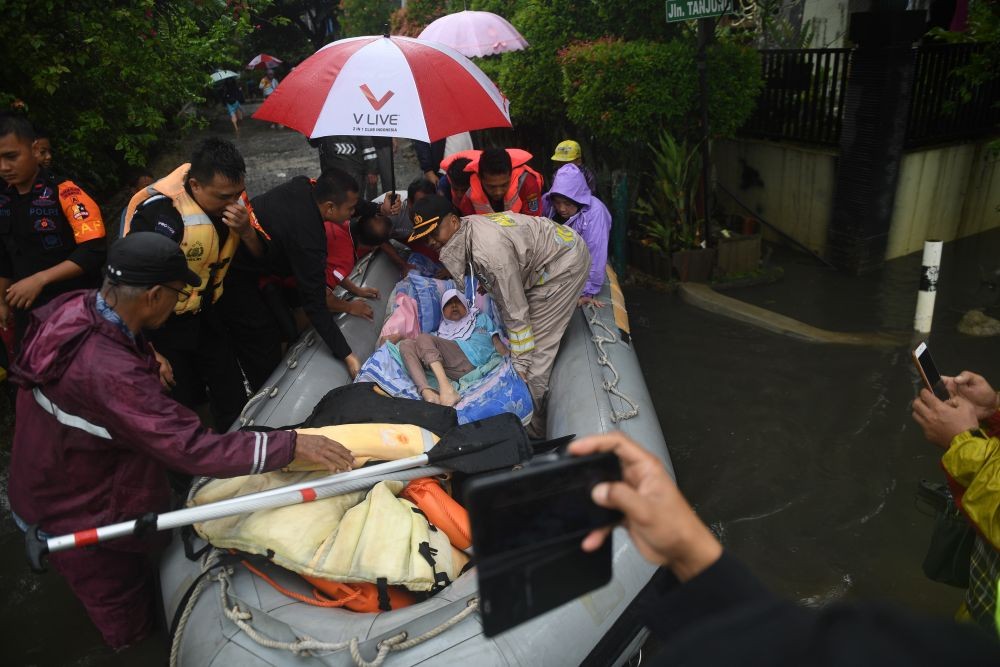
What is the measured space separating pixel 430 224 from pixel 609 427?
1.30m

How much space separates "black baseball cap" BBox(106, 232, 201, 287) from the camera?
6.72 feet

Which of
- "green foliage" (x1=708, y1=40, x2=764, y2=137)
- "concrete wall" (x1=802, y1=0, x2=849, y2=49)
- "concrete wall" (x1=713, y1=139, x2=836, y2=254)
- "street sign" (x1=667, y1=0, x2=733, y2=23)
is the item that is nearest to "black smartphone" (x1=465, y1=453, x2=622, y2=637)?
"street sign" (x1=667, y1=0, x2=733, y2=23)

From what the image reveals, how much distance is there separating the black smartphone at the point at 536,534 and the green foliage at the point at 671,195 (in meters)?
5.48

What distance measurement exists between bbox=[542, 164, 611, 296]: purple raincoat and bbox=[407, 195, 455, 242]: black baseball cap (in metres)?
1.24

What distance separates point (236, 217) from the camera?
3023 mm

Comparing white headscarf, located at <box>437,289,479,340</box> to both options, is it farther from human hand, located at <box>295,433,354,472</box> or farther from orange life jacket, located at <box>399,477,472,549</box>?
human hand, located at <box>295,433,354,472</box>

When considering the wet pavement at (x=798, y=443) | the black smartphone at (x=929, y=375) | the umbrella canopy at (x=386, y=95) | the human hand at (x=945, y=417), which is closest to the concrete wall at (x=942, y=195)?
the wet pavement at (x=798, y=443)

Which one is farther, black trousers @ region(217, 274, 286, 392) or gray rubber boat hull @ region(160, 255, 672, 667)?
black trousers @ region(217, 274, 286, 392)

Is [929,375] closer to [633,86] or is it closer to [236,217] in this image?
[236,217]

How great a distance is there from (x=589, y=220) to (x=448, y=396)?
1724mm

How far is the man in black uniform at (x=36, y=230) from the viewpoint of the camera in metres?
3.07

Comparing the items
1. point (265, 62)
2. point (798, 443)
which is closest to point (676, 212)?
point (798, 443)

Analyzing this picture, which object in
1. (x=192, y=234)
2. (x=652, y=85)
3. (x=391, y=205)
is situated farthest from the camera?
(x=652, y=85)

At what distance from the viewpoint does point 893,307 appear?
566 cm
